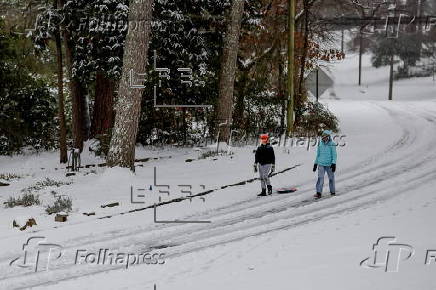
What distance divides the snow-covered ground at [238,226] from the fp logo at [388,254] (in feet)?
0.30

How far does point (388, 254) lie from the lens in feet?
25.0

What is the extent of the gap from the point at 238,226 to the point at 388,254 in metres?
2.96

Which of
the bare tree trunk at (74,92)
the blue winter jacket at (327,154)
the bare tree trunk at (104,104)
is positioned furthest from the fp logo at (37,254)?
the bare tree trunk at (104,104)

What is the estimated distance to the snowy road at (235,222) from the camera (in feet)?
24.4

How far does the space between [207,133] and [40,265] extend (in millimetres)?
14629

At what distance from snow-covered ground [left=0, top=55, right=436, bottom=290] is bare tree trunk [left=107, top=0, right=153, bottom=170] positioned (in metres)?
0.64

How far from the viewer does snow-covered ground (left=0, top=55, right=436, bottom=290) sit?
23.0ft

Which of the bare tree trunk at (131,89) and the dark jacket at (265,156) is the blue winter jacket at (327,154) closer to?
the dark jacket at (265,156)

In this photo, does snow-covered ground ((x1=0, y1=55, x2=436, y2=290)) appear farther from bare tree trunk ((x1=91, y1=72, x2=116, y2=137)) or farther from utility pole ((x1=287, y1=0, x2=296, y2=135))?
bare tree trunk ((x1=91, y1=72, x2=116, y2=137))

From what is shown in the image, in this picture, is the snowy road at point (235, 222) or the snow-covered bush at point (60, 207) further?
the snow-covered bush at point (60, 207)

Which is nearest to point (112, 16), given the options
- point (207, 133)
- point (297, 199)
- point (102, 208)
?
point (207, 133)

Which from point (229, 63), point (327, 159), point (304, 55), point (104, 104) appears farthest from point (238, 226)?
point (304, 55)

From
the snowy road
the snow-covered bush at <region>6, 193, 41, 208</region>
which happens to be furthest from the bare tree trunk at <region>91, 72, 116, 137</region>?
the snowy road

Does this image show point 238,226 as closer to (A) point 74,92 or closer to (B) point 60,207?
(B) point 60,207
